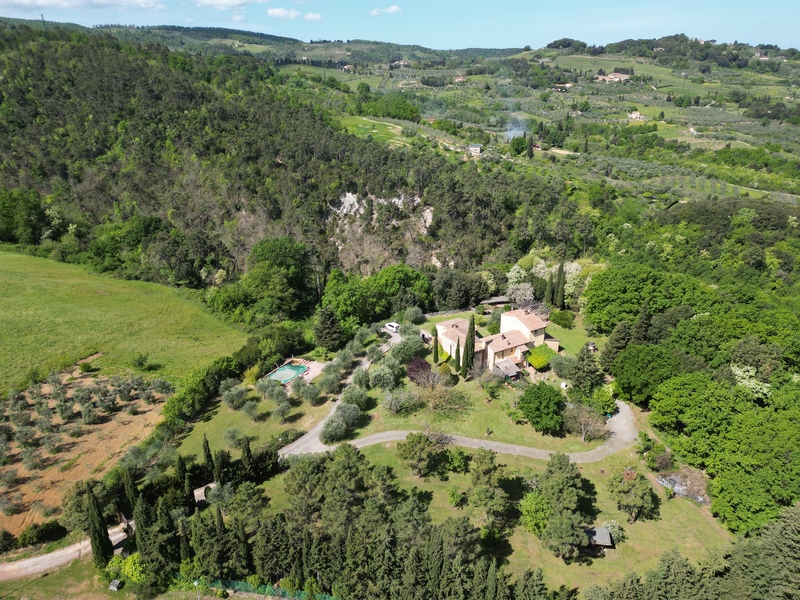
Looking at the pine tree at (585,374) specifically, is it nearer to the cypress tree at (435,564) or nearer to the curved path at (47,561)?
the cypress tree at (435,564)

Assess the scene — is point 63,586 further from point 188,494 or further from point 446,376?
point 446,376

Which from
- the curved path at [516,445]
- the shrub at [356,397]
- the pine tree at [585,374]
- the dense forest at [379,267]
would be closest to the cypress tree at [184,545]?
the dense forest at [379,267]

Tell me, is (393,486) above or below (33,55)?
below

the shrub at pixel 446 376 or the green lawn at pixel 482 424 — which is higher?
the shrub at pixel 446 376

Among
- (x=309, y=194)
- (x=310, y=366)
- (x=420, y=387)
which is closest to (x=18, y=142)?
(x=309, y=194)

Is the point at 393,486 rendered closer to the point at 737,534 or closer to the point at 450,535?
the point at 450,535
